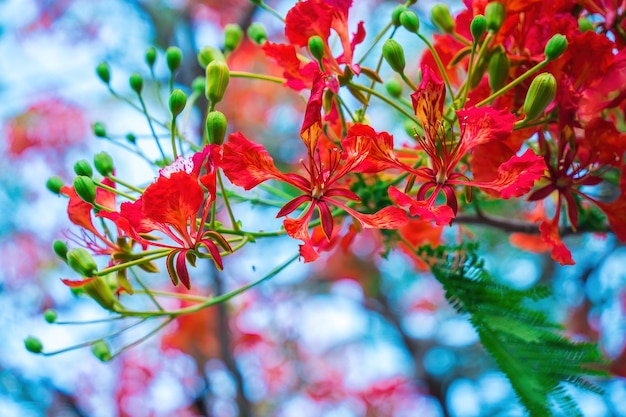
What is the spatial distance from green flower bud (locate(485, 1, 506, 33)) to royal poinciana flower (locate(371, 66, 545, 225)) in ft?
0.34

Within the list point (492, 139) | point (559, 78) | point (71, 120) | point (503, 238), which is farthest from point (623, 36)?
point (71, 120)

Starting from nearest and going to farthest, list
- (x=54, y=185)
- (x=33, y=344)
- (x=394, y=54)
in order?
(x=394, y=54) < (x=54, y=185) < (x=33, y=344)

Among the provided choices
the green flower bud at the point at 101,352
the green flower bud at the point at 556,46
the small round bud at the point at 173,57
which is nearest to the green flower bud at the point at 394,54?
the green flower bud at the point at 556,46

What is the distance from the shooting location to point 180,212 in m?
0.72

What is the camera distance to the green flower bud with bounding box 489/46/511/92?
0.83 metres

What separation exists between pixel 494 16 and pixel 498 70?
0.06 m

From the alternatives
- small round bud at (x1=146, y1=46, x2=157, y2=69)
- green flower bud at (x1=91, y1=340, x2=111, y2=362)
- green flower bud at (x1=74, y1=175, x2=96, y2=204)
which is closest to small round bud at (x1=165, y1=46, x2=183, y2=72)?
small round bud at (x1=146, y1=46, x2=157, y2=69)

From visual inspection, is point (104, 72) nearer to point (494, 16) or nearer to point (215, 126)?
point (215, 126)

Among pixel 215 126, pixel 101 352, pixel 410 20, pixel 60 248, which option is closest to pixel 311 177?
pixel 215 126

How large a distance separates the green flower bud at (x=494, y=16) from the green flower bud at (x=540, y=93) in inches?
3.6

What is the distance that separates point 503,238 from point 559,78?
1593 millimetres

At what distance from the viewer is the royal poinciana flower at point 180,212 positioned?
70cm

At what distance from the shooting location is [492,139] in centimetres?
75

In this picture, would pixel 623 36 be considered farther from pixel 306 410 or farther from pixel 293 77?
pixel 306 410
